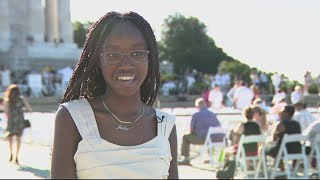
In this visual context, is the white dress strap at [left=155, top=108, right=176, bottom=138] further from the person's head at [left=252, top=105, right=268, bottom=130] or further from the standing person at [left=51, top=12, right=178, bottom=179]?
the person's head at [left=252, top=105, right=268, bottom=130]

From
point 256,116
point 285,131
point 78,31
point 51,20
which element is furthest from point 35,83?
point 78,31

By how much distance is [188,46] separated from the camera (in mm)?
82688

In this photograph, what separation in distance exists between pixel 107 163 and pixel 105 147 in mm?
65

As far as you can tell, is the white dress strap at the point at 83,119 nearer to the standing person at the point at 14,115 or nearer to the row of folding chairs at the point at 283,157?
the row of folding chairs at the point at 283,157

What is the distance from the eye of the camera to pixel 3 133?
12703 mm

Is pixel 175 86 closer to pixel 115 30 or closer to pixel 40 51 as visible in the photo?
pixel 40 51

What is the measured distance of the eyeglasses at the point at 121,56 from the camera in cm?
207

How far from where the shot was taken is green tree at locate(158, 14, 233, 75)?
8062cm

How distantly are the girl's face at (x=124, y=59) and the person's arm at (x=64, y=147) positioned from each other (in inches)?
8.2

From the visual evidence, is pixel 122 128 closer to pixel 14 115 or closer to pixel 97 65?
pixel 97 65

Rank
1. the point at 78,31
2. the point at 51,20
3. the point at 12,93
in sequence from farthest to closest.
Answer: the point at 78,31, the point at 51,20, the point at 12,93

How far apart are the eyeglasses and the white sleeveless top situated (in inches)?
6.7

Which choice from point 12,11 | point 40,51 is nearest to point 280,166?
point 40,51

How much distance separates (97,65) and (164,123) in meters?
0.31
